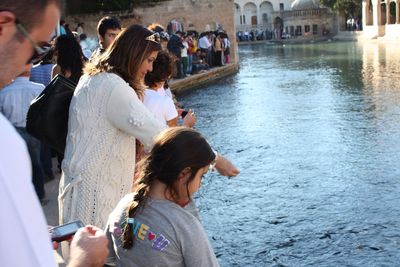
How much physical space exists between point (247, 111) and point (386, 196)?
6881mm

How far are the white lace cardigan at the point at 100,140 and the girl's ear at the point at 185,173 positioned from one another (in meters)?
0.56

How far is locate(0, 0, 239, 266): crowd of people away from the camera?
106cm

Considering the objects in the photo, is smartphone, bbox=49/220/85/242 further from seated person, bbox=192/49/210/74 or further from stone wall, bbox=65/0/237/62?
stone wall, bbox=65/0/237/62

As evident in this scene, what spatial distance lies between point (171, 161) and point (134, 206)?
0.22 metres

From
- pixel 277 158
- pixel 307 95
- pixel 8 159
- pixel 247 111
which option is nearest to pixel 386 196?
pixel 277 158

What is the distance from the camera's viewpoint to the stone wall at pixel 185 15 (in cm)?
2556

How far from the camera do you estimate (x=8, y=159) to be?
1.04 metres

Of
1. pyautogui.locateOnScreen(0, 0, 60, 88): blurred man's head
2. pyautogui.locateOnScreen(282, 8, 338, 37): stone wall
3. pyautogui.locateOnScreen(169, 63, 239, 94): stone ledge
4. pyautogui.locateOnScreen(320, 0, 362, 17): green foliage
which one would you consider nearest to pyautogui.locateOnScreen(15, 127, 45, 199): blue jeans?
pyautogui.locateOnScreen(0, 0, 60, 88): blurred man's head

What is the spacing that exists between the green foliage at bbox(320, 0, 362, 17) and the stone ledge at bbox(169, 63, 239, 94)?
4112 cm

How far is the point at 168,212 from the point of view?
7.00 feet

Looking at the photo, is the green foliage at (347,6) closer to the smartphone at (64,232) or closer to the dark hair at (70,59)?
the dark hair at (70,59)

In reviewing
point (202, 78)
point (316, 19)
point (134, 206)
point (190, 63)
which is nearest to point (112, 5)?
point (190, 63)

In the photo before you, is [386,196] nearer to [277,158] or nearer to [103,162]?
[277,158]

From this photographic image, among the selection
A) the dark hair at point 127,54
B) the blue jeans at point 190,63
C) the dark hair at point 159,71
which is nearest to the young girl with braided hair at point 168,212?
the dark hair at point 127,54
